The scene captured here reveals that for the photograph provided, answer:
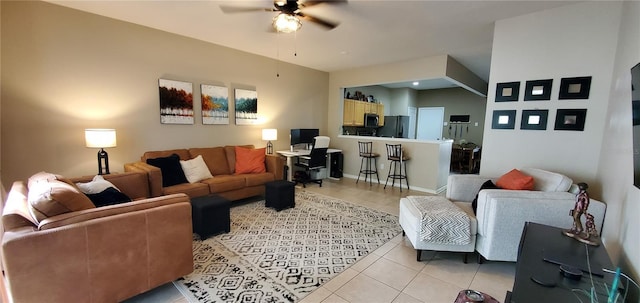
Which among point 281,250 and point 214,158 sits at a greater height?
point 214,158

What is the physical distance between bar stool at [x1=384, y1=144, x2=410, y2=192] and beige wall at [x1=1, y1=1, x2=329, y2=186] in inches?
133

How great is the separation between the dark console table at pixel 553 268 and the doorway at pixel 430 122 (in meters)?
7.58

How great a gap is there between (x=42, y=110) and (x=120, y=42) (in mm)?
1233

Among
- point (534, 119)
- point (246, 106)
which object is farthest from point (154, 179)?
point (534, 119)

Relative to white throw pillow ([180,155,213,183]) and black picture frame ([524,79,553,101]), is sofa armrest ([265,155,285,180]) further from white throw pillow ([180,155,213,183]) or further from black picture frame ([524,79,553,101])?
black picture frame ([524,79,553,101])

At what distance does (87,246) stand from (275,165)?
297 cm

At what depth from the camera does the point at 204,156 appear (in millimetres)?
4145

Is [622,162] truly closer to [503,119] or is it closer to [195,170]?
[503,119]

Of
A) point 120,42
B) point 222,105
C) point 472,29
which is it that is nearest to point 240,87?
point 222,105

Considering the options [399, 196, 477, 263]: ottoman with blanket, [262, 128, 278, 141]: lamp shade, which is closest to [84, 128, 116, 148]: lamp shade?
[262, 128, 278, 141]: lamp shade

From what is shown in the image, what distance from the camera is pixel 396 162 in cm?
552

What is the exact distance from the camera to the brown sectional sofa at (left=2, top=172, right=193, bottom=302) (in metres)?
1.42

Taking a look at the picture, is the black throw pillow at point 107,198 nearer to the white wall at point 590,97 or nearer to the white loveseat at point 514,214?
the white loveseat at point 514,214

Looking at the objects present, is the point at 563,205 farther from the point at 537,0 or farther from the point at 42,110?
A: the point at 42,110
